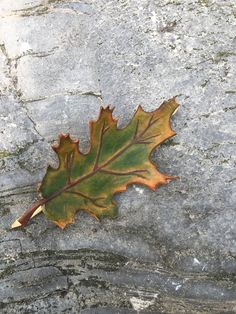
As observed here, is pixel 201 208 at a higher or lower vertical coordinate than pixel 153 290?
higher

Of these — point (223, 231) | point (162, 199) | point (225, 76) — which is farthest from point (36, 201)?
point (225, 76)

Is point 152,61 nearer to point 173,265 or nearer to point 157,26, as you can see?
point 157,26

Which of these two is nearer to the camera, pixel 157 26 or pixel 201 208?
pixel 201 208

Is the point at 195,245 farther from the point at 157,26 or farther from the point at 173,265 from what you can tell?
the point at 157,26

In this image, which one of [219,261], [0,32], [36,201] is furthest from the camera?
[0,32]

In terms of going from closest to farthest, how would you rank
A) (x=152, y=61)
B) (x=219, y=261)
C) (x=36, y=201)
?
(x=219, y=261) < (x=36, y=201) < (x=152, y=61)

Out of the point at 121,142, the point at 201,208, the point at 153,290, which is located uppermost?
the point at 121,142
